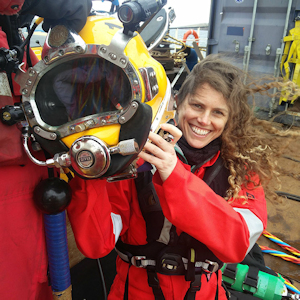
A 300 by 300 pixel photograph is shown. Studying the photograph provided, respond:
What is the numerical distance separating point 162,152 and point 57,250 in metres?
0.48

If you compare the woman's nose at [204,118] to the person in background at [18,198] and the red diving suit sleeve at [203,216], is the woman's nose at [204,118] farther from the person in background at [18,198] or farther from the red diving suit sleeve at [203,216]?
the person in background at [18,198]

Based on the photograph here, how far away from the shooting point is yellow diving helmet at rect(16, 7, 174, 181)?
646mm

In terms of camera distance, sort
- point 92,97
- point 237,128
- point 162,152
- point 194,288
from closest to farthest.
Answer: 1. point 92,97
2. point 162,152
3. point 194,288
4. point 237,128

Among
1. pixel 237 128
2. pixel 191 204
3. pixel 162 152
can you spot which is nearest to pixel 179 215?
pixel 191 204

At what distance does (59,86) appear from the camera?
73 cm

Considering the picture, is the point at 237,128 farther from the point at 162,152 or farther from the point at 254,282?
the point at 254,282

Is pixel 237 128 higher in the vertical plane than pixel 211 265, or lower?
higher

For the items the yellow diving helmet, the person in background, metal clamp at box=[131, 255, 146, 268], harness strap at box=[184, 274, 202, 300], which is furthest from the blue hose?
harness strap at box=[184, 274, 202, 300]

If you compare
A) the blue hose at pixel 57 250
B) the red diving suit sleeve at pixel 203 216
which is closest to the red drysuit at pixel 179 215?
the red diving suit sleeve at pixel 203 216

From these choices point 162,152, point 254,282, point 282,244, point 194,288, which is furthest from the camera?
point 282,244

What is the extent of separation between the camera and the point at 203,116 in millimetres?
1312

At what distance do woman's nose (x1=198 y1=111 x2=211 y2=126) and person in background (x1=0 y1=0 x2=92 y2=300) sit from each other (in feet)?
2.45


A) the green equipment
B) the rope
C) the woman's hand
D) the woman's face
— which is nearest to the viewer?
the woman's hand

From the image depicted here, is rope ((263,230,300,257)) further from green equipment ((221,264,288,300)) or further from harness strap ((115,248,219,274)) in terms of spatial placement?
harness strap ((115,248,219,274))
